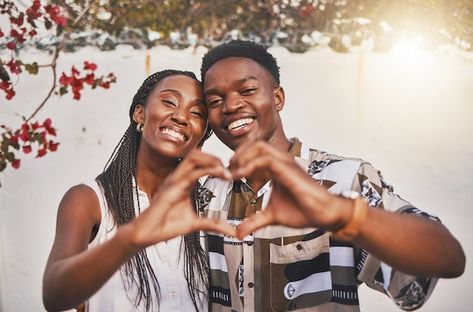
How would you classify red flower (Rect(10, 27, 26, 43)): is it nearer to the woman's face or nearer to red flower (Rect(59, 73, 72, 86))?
red flower (Rect(59, 73, 72, 86))

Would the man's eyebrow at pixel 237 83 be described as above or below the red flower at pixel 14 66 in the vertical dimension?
below

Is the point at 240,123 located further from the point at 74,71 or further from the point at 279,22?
the point at 279,22

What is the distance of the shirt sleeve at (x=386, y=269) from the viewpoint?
2090mm

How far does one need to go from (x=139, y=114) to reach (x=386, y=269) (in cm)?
152

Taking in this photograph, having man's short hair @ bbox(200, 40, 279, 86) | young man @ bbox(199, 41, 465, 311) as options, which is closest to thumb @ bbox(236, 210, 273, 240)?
young man @ bbox(199, 41, 465, 311)

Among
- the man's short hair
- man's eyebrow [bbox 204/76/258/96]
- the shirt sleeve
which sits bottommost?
the shirt sleeve

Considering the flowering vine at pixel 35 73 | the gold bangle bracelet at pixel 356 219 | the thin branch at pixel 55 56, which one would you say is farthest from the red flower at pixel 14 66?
the gold bangle bracelet at pixel 356 219

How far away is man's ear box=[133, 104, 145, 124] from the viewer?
3109 millimetres

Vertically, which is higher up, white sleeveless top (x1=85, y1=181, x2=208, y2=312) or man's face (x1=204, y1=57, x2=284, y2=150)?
man's face (x1=204, y1=57, x2=284, y2=150)

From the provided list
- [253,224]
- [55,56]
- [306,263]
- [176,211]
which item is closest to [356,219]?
[253,224]

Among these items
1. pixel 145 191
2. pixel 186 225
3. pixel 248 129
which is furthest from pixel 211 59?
pixel 186 225

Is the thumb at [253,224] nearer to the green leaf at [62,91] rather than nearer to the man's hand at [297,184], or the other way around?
the man's hand at [297,184]

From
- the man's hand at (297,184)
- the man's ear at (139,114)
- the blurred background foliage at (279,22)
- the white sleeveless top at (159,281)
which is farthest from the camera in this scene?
the blurred background foliage at (279,22)

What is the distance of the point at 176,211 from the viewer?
1.80 metres
